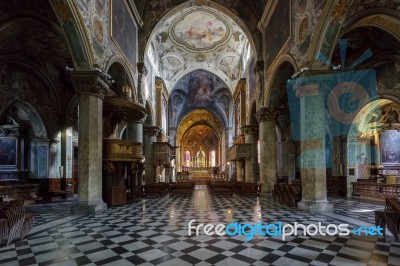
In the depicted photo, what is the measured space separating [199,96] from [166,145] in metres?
16.5

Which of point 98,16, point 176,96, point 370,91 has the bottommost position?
point 370,91

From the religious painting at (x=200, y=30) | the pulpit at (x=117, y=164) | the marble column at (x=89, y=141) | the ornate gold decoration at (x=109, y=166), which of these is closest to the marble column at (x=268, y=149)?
the pulpit at (x=117, y=164)

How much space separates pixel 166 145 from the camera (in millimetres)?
21188

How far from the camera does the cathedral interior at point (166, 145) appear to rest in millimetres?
5141

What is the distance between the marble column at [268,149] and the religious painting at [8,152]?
14.9 metres

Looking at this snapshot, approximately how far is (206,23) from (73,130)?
15407 mm

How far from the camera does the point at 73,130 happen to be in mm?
17531

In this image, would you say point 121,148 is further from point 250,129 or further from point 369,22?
point 250,129

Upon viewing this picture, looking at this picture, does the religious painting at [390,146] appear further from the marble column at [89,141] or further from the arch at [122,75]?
the marble column at [89,141]

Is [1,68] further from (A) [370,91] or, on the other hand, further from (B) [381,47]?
(A) [370,91]

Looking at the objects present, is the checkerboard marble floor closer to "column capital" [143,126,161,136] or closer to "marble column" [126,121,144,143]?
"marble column" [126,121,144,143]

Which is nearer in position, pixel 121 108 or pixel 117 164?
pixel 121 108

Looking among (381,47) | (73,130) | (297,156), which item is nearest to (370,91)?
(381,47)

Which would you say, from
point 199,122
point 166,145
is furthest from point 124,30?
point 199,122
